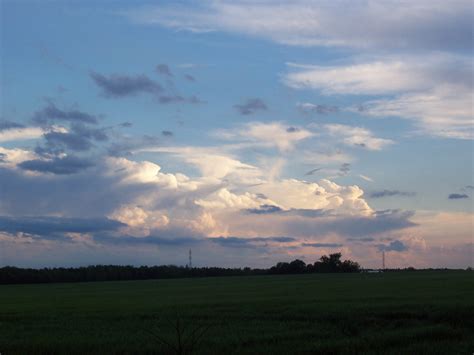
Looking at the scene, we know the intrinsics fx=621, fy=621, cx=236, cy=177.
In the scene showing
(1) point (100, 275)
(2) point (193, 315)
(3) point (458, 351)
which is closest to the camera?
(3) point (458, 351)

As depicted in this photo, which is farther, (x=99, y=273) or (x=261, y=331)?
(x=99, y=273)

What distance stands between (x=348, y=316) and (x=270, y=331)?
22.3ft

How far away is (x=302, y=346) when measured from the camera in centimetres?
2652

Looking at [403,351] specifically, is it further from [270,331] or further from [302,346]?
[270,331]

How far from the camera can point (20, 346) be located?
90.3ft

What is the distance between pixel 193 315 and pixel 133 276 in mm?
148215

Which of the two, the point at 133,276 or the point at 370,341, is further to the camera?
the point at 133,276

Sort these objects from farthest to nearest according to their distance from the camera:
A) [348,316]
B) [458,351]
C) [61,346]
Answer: [348,316] → [61,346] → [458,351]

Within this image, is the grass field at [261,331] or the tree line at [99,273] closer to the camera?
the grass field at [261,331]

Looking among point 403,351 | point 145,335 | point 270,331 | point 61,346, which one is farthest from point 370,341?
point 61,346

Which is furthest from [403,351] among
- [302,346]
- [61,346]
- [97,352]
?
[61,346]

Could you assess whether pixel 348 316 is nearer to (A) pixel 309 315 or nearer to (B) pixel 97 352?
(A) pixel 309 315

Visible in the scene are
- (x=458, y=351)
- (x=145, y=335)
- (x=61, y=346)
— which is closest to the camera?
(x=458, y=351)

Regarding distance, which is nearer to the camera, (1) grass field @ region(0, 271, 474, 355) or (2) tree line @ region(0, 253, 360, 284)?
(1) grass field @ region(0, 271, 474, 355)
